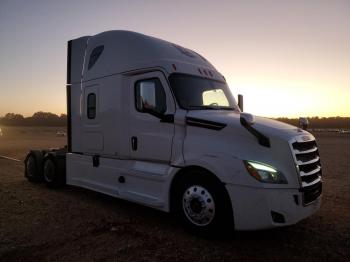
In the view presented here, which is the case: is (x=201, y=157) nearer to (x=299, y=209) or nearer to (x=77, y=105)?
(x=299, y=209)

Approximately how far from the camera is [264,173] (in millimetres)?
4848

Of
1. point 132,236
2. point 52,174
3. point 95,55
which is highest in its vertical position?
point 95,55

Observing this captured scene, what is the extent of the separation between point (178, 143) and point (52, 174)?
16.5 feet

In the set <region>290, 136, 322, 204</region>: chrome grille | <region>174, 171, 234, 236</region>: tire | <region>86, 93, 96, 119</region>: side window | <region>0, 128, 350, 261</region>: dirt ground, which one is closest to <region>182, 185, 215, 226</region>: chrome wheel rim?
<region>174, 171, 234, 236</region>: tire

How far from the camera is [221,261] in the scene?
4547mm

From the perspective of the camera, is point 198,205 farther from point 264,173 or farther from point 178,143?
point 264,173

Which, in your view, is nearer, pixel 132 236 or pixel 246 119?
pixel 246 119

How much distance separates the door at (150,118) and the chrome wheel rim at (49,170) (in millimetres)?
3716

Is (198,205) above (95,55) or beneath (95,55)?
beneath

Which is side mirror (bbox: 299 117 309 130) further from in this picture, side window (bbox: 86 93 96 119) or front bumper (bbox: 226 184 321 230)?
side window (bbox: 86 93 96 119)

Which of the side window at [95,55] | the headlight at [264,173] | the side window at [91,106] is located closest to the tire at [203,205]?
the headlight at [264,173]

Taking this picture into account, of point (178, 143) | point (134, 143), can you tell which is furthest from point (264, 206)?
point (134, 143)

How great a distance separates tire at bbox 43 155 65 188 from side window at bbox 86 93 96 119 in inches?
86.8

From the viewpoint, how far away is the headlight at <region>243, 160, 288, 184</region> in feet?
15.8
